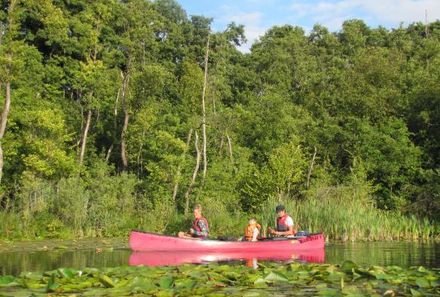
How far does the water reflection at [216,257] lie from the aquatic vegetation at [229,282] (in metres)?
4.13

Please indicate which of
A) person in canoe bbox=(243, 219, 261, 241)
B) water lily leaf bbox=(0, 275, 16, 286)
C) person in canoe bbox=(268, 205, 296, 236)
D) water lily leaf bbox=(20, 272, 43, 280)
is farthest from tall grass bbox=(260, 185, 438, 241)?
water lily leaf bbox=(0, 275, 16, 286)

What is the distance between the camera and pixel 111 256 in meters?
14.4

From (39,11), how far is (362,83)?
1697 centimetres

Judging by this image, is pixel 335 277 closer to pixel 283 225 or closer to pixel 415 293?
pixel 415 293

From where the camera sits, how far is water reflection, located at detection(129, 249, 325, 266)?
1334 cm

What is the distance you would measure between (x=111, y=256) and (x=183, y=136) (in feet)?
52.1

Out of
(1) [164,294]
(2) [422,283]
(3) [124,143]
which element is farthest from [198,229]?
(3) [124,143]

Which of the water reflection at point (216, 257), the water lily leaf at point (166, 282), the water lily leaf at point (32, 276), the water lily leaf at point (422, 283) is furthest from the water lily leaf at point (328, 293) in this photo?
the water reflection at point (216, 257)

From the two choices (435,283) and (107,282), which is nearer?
(107,282)

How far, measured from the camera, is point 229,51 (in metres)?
41.6

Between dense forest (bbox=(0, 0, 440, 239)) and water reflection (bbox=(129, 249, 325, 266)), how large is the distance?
486 cm

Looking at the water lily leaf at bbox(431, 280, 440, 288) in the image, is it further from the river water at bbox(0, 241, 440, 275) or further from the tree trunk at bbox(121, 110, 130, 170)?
the tree trunk at bbox(121, 110, 130, 170)

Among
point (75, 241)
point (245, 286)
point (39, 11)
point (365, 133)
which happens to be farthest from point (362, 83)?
point (245, 286)

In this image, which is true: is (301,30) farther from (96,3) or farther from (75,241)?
(75,241)
